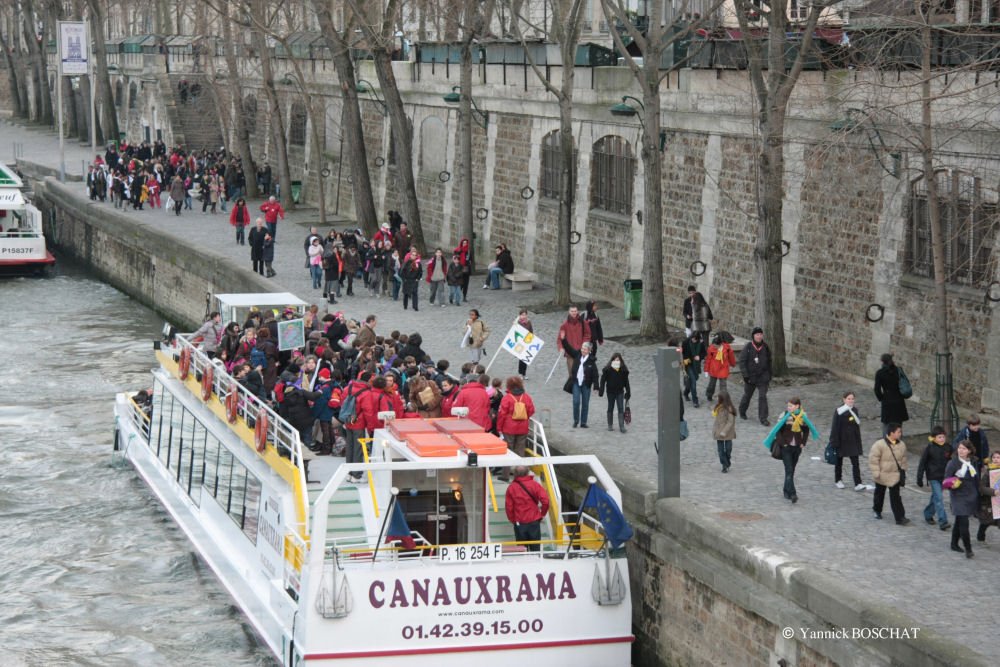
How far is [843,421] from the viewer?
58.3ft

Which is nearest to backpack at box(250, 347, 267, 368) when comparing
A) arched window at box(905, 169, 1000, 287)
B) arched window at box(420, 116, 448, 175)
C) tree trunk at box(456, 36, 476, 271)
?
arched window at box(905, 169, 1000, 287)

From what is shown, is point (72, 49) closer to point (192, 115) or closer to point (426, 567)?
point (192, 115)

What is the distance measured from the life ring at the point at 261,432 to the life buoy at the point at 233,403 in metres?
1.25

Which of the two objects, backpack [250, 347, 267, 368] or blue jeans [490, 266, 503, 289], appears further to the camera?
blue jeans [490, 266, 503, 289]

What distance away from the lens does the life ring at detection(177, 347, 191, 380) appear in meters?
24.0

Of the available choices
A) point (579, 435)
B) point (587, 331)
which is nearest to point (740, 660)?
A: point (579, 435)

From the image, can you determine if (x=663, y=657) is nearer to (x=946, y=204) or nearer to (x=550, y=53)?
(x=946, y=204)

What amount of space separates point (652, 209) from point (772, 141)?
4169 millimetres

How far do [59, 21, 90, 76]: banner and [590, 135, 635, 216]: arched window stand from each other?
1119 inches

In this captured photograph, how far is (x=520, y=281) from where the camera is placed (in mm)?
34812

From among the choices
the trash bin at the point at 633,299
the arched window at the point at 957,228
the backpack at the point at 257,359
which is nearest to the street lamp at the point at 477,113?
the trash bin at the point at 633,299

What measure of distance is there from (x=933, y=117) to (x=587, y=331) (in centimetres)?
553

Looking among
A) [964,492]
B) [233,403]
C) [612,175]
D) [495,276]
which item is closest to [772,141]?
[233,403]

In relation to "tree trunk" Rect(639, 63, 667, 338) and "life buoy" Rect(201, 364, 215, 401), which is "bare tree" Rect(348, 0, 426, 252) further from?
"life buoy" Rect(201, 364, 215, 401)
